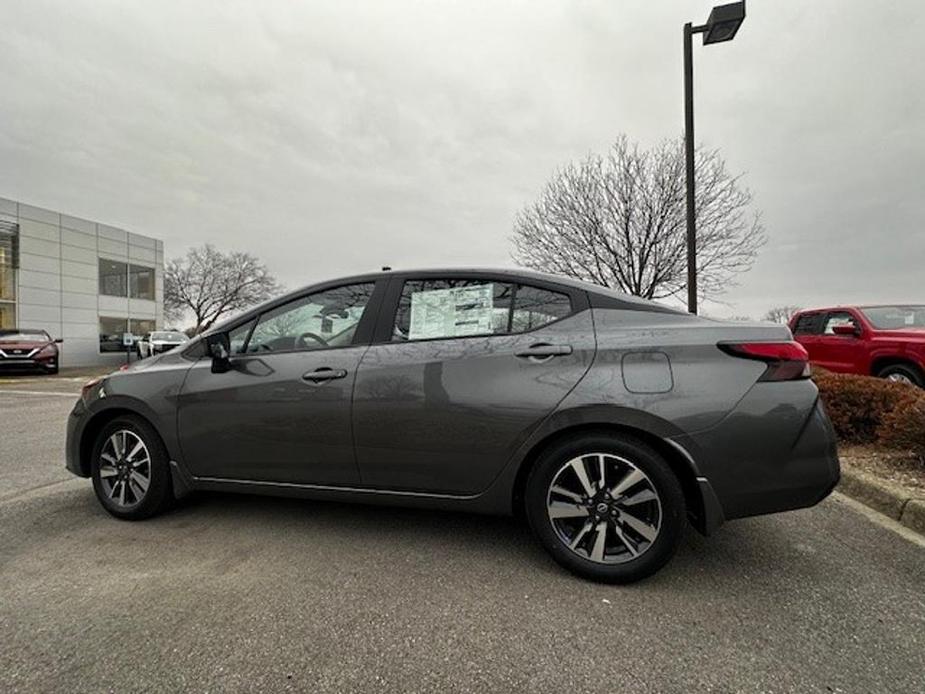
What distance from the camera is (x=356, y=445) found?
2.67m

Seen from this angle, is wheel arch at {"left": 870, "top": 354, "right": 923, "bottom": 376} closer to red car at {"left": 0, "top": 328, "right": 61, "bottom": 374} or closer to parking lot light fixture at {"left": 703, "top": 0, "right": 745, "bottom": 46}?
parking lot light fixture at {"left": 703, "top": 0, "right": 745, "bottom": 46}

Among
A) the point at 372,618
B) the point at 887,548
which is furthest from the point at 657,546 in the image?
the point at 887,548

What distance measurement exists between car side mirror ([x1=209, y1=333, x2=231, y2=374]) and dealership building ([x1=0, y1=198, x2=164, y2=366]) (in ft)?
80.1

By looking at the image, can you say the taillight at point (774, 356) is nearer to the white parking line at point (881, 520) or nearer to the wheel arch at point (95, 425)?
the white parking line at point (881, 520)

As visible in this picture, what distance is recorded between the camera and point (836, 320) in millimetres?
8211

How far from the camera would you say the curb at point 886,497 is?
2.98 meters

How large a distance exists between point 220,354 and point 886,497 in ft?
14.5

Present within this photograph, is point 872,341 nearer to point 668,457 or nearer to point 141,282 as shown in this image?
point 668,457

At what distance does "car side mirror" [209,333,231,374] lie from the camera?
2912 mm

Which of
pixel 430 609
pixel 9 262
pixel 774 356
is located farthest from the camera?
pixel 9 262

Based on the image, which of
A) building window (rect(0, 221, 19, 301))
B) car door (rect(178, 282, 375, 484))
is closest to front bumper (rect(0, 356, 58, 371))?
→ building window (rect(0, 221, 19, 301))

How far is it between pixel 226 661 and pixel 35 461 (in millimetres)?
4333

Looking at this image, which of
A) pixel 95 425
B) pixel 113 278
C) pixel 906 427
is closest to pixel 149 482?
pixel 95 425

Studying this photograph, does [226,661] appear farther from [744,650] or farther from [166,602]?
[744,650]
